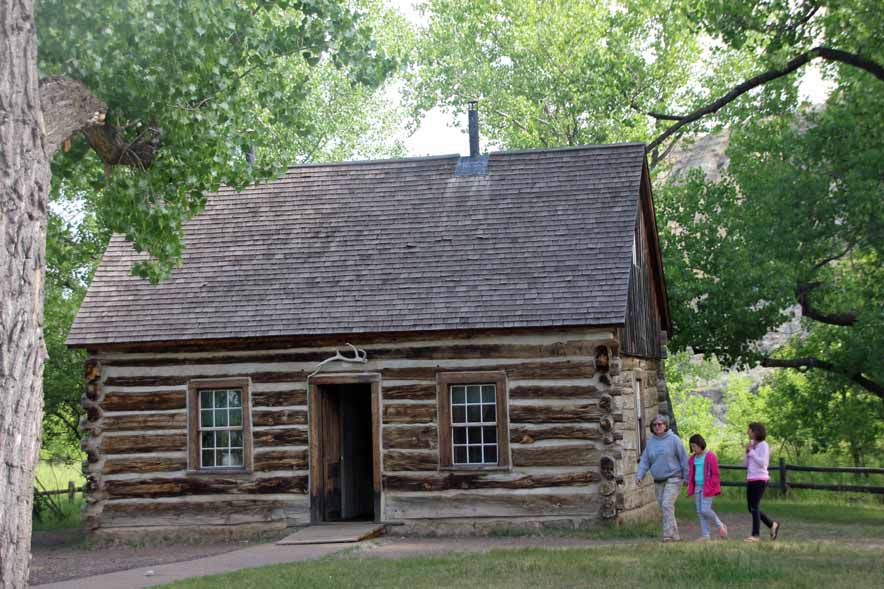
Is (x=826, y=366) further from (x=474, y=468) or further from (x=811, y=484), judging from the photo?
(x=474, y=468)

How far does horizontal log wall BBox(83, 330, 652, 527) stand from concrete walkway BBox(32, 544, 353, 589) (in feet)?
5.98

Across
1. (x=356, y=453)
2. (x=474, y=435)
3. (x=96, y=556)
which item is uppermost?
(x=474, y=435)

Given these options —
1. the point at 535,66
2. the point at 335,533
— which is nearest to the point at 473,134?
the point at 335,533

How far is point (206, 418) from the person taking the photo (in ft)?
61.4

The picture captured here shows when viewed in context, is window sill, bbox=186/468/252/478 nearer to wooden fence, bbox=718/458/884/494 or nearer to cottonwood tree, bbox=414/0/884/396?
cottonwood tree, bbox=414/0/884/396

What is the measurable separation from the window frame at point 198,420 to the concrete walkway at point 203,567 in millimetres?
1893

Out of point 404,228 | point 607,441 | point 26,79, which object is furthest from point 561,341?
point 26,79

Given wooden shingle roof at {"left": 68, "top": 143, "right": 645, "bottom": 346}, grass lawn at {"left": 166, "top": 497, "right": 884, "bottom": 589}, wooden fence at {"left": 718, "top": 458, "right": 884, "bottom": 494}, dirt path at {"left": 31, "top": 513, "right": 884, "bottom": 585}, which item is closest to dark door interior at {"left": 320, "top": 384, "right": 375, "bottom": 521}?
wooden shingle roof at {"left": 68, "top": 143, "right": 645, "bottom": 346}

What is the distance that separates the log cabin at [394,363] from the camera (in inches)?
680

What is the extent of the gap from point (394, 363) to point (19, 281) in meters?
11.3

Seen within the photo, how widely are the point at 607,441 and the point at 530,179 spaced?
530cm

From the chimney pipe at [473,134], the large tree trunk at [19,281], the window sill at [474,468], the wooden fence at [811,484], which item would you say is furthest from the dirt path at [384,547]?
the large tree trunk at [19,281]

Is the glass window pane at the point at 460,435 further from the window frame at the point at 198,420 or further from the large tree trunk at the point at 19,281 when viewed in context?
the large tree trunk at the point at 19,281

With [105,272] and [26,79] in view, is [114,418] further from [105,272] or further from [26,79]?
[26,79]
